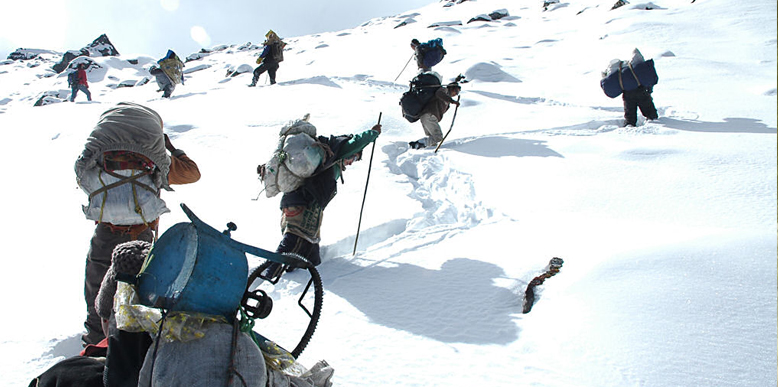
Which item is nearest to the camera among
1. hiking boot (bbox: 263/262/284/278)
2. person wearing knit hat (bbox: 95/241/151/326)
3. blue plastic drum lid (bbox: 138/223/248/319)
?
blue plastic drum lid (bbox: 138/223/248/319)

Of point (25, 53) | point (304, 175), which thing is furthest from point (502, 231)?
point (25, 53)

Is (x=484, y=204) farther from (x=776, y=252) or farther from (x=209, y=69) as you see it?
(x=209, y=69)

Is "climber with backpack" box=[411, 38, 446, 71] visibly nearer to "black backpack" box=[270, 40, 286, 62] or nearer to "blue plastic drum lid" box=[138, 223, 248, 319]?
"black backpack" box=[270, 40, 286, 62]

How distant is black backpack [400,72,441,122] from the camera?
6105mm

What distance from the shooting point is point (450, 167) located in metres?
5.25

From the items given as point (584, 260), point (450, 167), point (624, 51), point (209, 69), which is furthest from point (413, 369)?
point (209, 69)

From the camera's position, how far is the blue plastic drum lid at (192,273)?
3.95ft

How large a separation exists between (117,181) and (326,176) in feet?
4.07

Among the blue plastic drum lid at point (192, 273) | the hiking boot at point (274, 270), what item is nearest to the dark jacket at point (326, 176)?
the hiking boot at point (274, 270)

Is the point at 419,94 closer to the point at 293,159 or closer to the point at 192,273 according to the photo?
the point at 293,159

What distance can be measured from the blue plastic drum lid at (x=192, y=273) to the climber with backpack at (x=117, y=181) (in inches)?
51.9

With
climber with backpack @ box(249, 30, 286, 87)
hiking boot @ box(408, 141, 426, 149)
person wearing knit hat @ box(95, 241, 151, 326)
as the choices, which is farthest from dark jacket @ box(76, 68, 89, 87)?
person wearing knit hat @ box(95, 241, 151, 326)

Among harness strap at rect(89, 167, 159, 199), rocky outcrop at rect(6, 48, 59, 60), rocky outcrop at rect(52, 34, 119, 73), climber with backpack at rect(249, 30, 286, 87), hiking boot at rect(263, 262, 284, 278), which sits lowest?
hiking boot at rect(263, 262, 284, 278)

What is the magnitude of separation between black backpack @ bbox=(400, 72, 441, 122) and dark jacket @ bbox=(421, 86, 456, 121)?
0.15 ft
